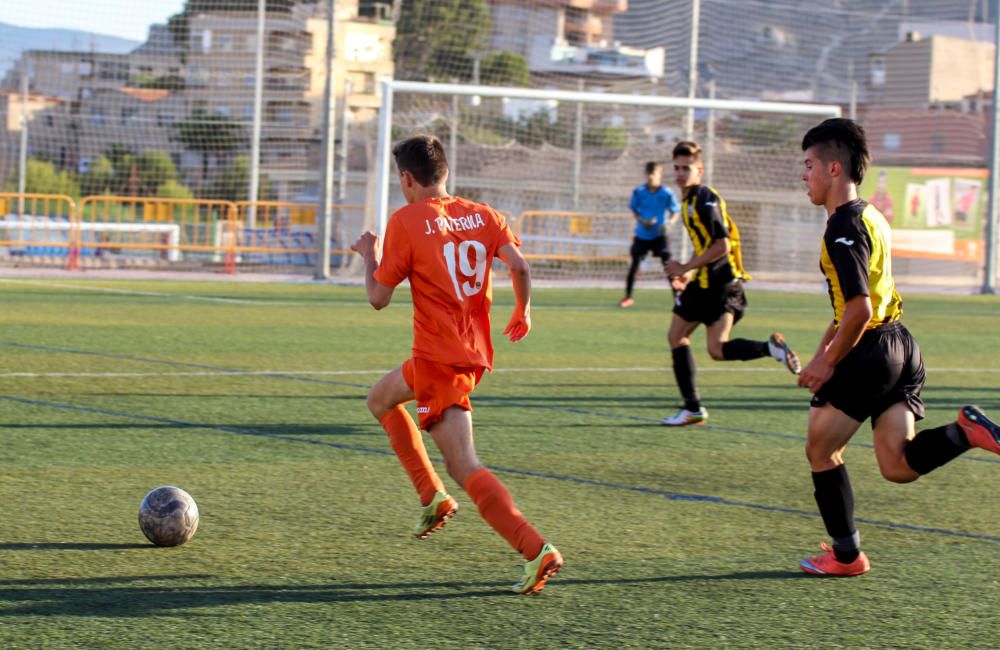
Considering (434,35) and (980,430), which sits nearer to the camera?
(980,430)

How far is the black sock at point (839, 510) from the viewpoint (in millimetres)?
5066

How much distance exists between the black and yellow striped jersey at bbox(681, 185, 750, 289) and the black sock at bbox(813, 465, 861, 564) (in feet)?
12.3

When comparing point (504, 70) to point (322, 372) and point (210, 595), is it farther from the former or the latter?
point (210, 595)

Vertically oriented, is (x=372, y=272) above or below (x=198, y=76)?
below

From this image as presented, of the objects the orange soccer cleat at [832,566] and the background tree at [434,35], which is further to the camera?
the background tree at [434,35]

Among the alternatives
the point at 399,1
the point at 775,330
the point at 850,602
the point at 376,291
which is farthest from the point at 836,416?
the point at 399,1

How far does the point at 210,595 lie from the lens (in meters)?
4.58

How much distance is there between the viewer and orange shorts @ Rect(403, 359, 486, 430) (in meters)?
4.89

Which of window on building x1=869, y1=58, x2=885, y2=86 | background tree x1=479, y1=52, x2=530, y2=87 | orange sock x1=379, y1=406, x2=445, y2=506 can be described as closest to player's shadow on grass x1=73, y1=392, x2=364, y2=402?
orange sock x1=379, y1=406, x2=445, y2=506

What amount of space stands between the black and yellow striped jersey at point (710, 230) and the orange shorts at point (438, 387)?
4103mm

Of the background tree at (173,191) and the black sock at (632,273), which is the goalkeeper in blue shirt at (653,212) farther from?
the background tree at (173,191)

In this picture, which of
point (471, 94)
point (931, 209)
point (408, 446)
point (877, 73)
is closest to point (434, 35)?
point (471, 94)

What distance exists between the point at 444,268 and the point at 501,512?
904 mm

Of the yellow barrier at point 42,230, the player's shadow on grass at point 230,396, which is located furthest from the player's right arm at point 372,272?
the yellow barrier at point 42,230
